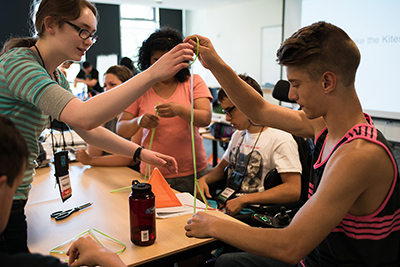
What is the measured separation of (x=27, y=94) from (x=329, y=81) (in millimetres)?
1049

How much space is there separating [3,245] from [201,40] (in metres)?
1.12

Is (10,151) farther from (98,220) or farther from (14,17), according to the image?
(14,17)

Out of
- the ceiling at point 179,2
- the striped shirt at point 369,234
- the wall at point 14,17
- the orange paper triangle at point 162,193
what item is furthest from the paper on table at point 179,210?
Result: the ceiling at point 179,2

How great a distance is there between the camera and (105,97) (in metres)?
1.14

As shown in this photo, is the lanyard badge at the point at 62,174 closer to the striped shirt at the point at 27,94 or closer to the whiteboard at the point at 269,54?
the striped shirt at the point at 27,94

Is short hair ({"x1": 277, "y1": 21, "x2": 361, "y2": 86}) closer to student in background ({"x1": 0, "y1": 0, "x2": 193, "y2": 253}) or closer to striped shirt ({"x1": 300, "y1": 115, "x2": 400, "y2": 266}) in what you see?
striped shirt ({"x1": 300, "y1": 115, "x2": 400, "y2": 266})

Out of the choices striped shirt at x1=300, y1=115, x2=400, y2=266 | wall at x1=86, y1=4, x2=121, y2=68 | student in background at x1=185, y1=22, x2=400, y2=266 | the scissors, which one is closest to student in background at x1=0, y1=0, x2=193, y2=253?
the scissors

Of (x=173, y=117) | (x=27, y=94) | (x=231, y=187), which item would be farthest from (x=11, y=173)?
(x=231, y=187)

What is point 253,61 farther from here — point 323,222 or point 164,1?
point 323,222

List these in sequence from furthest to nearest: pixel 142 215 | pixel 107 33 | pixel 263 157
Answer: pixel 107 33, pixel 263 157, pixel 142 215

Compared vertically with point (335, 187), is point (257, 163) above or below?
below

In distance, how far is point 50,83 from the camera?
3.65 feet

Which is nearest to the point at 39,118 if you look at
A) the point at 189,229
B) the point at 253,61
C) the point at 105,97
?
the point at 105,97

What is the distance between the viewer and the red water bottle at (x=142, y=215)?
3.87 feet
